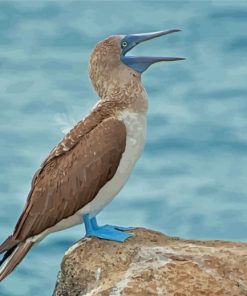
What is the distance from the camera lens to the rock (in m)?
7.69

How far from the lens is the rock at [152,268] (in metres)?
7.69

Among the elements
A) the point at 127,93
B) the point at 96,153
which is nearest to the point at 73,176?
the point at 96,153

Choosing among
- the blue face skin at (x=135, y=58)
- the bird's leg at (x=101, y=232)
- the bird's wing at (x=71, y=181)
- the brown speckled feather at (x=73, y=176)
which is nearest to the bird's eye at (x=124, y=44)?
the blue face skin at (x=135, y=58)

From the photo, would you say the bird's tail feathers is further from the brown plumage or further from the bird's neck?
Result: the bird's neck

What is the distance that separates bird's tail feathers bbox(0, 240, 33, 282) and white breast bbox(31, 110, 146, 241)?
5 centimetres

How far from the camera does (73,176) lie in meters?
7.86

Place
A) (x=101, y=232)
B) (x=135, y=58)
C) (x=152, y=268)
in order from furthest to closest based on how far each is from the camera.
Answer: (x=101, y=232) < (x=135, y=58) < (x=152, y=268)

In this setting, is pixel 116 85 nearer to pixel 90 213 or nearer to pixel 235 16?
pixel 90 213

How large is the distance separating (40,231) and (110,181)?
0.40 metres

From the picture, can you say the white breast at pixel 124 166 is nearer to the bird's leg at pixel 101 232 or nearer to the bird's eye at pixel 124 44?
the bird's leg at pixel 101 232

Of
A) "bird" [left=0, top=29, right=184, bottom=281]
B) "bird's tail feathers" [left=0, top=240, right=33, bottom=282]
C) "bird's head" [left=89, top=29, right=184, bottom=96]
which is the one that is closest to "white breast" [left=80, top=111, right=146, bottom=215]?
"bird" [left=0, top=29, right=184, bottom=281]

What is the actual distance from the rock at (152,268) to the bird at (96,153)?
0.25m

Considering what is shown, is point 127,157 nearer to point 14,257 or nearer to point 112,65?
point 112,65

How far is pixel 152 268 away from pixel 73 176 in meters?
0.58
